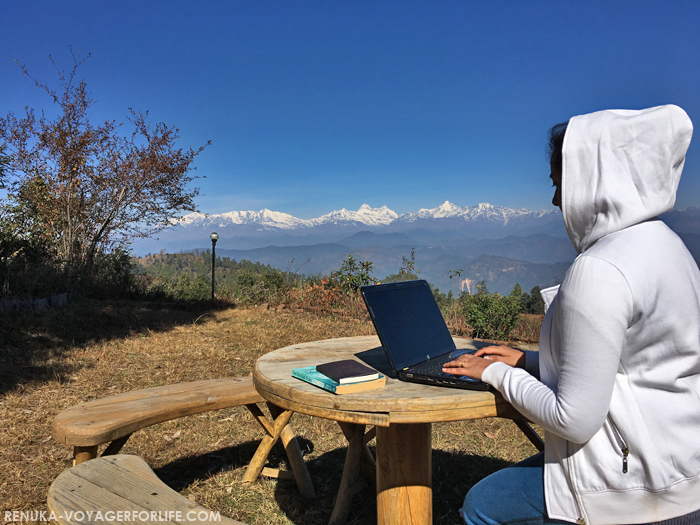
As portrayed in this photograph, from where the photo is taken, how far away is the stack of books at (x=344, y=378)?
4.89 feet

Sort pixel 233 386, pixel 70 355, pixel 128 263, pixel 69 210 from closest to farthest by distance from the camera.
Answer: pixel 233 386 → pixel 70 355 → pixel 69 210 → pixel 128 263

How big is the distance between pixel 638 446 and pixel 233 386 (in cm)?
208

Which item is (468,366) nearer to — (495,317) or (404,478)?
(404,478)

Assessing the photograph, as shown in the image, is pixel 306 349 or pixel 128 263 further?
pixel 128 263

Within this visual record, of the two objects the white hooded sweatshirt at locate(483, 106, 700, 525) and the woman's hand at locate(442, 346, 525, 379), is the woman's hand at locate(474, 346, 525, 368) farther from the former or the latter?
the white hooded sweatshirt at locate(483, 106, 700, 525)

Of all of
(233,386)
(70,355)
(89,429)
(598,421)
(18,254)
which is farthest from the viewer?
(18,254)

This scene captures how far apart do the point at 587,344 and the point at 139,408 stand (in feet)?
6.80

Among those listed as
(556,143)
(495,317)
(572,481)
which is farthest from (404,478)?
(495,317)

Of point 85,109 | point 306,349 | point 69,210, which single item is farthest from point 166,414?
point 85,109

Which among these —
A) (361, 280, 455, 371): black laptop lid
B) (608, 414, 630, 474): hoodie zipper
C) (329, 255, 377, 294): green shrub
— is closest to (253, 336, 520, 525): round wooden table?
(361, 280, 455, 371): black laptop lid

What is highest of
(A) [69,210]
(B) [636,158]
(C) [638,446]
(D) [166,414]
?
(A) [69,210]

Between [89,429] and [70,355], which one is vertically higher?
[89,429]

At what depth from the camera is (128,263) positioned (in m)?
11.4

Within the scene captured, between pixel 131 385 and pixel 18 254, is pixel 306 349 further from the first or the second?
pixel 18 254
